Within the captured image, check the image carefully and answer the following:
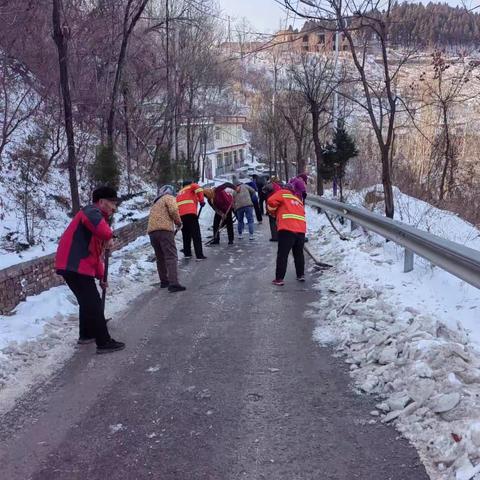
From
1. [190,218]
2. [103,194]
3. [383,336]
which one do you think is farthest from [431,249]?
[190,218]

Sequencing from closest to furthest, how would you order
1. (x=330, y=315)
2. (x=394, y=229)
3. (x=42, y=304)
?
1. (x=330, y=315)
2. (x=42, y=304)
3. (x=394, y=229)

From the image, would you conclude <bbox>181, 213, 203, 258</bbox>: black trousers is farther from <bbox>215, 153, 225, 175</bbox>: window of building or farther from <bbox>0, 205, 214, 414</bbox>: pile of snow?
<bbox>215, 153, 225, 175</bbox>: window of building

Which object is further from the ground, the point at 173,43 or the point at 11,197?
the point at 173,43

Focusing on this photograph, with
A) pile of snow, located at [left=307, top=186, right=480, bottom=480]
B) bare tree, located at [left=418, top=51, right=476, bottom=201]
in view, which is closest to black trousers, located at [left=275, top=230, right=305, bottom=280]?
pile of snow, located at [left=307, top=186, right=480, bottom=480]

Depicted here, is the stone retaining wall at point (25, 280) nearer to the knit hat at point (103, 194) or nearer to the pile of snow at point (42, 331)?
the pile of snow at point (42, 331)

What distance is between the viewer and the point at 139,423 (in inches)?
155

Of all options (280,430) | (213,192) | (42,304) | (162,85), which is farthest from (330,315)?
(162,85)

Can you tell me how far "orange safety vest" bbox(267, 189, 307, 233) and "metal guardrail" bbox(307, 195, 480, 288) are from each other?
135 cm

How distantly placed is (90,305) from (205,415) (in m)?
2.24

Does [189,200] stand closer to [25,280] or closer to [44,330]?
[25,280]

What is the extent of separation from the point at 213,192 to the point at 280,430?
11.0 m

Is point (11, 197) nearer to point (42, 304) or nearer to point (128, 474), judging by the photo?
point (42, 304)

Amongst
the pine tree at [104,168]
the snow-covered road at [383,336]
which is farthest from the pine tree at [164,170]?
the snow-covered road at [383,336]

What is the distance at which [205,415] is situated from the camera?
13.2 ft
